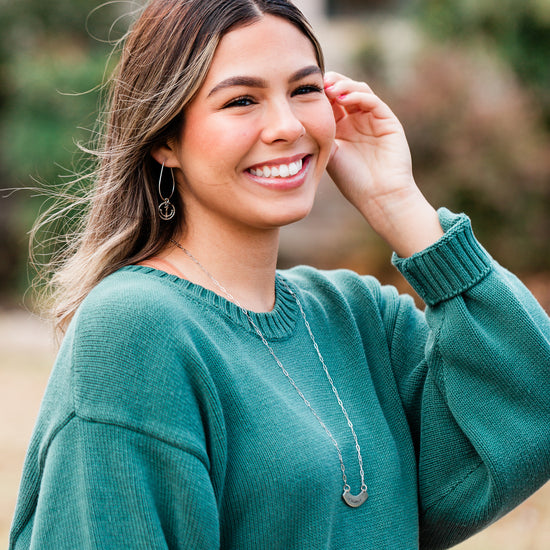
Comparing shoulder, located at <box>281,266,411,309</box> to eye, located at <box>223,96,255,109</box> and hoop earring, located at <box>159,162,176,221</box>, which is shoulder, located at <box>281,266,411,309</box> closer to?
hoop earring, located at <box>159,162,176,221</box>

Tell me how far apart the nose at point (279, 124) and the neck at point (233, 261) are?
10.4 inches

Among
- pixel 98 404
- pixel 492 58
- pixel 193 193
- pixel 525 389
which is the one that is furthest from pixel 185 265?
pixel 492 58

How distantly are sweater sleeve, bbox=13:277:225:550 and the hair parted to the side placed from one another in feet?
1.34

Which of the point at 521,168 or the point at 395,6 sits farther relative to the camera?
the point at 395,6

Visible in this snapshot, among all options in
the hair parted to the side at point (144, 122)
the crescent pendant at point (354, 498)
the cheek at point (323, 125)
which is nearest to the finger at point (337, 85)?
the hair parted to the side at point (144, 122)

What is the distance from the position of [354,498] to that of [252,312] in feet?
1.64

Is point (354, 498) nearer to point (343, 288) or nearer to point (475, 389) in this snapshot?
point (475, 389)

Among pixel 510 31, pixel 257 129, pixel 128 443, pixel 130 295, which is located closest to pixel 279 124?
pixel 257 129

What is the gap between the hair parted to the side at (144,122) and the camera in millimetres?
1877

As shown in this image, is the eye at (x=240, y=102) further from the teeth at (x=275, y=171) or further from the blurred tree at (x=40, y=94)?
the blurred tree at (x=40, y=94)

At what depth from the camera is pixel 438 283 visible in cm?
210

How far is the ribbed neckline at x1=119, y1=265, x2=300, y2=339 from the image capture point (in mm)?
1859

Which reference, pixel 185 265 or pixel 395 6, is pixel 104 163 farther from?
pixel 395 6

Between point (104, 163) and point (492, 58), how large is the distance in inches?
359
